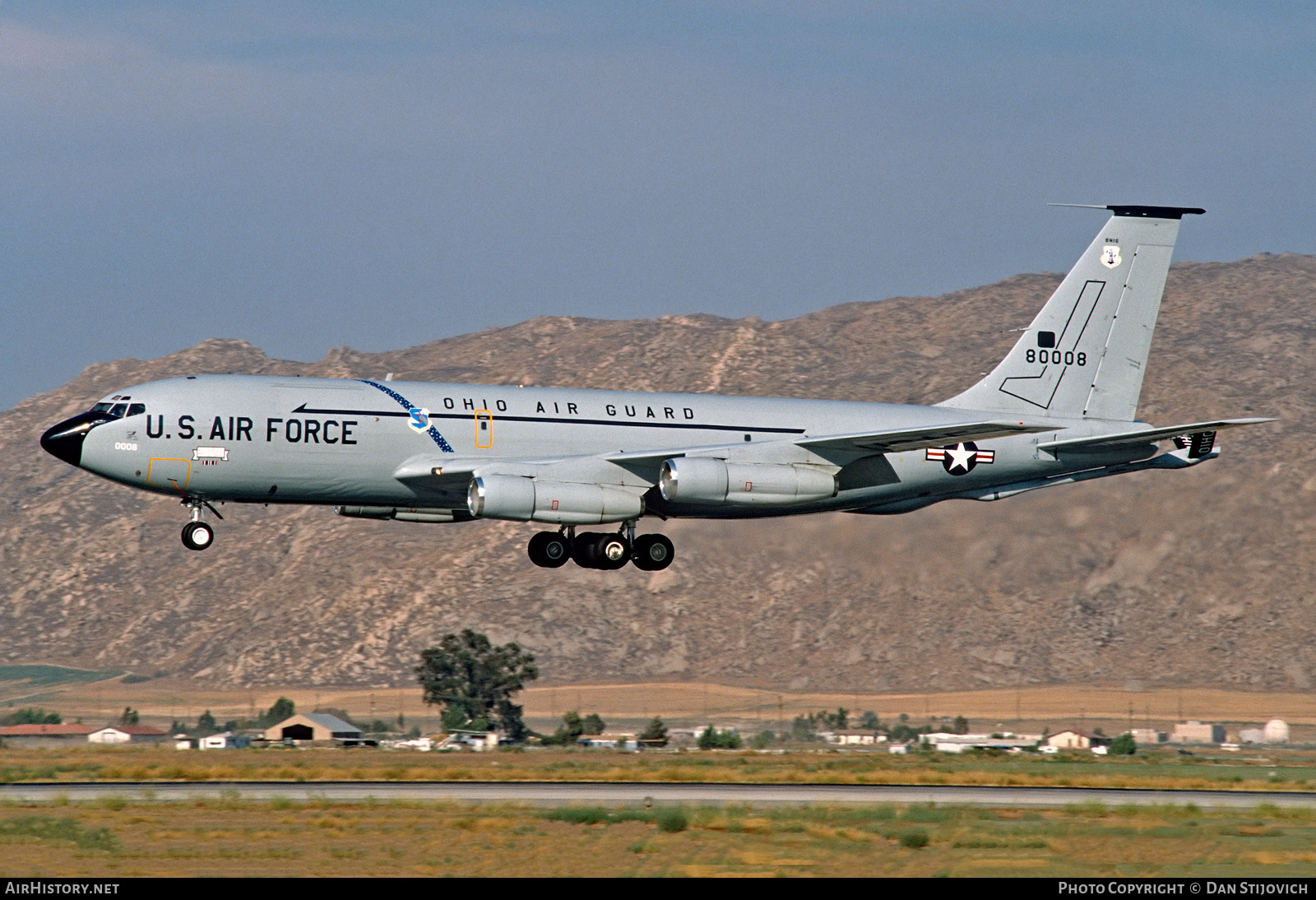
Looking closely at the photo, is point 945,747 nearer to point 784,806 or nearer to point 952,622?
point 952,622

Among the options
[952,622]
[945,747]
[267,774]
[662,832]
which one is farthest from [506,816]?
[952,622]

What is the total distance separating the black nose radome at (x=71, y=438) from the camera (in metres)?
41.2

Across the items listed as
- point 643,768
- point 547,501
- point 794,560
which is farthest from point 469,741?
point 547,501

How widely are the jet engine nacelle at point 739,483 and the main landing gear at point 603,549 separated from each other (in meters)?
2.33

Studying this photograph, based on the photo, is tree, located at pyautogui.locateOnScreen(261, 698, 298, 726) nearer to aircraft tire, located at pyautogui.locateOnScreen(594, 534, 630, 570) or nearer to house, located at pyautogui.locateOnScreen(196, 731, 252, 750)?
house, located at pyautogui.locateOnScreen(196, 731, 252, 750)

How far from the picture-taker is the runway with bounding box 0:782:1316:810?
36.7 metres

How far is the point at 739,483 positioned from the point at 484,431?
→ 728 cm

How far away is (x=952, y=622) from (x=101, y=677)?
226 ft

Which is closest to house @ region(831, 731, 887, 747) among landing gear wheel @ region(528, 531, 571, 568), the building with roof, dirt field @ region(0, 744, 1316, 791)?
dirt field @ region(0, 744, 1316, 791)

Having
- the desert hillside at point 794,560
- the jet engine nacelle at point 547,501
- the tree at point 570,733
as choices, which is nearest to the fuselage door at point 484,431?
the jet engine nacelle at point 547,501

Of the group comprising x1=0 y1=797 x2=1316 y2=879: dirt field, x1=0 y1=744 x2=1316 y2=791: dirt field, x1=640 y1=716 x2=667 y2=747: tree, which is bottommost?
x1=640 y1=716 x2=667 y2=747: tree

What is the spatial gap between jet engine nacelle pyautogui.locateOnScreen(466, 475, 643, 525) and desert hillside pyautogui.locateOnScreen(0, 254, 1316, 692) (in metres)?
18.0

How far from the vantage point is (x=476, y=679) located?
10525 centimetres

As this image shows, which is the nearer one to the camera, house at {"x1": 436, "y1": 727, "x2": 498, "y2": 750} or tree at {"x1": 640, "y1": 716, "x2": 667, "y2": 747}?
house at {"x1": 436, "y1": 727, "x2": 498, "y2": 750}
